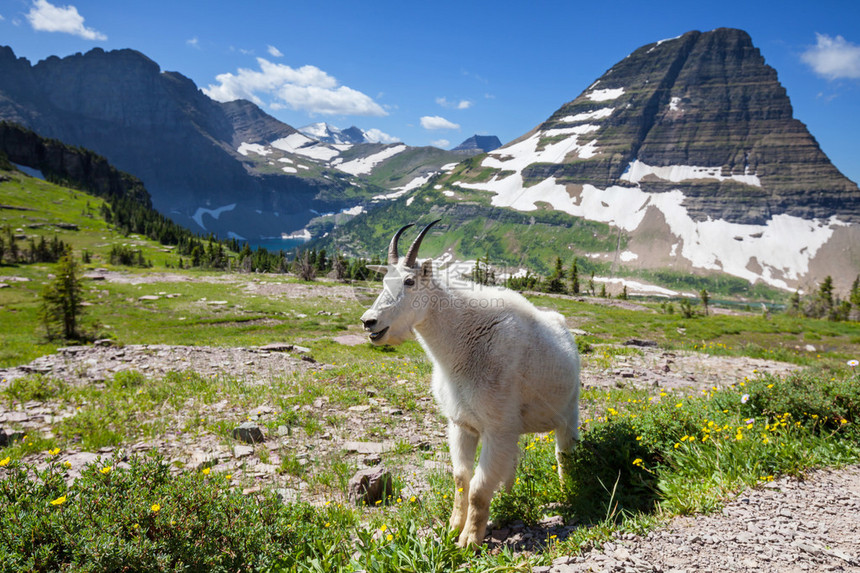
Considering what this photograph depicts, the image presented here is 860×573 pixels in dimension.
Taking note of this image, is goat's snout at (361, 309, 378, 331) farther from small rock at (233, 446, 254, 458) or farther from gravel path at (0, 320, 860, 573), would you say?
small rock at (233, 446, 254, 458)

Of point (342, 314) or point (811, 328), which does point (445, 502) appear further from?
point (811, 328)

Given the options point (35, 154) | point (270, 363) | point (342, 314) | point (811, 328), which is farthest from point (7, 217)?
point (811, 328)

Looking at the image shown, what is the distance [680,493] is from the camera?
4.26 meters

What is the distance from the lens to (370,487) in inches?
220

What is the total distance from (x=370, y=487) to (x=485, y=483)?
6.25ft

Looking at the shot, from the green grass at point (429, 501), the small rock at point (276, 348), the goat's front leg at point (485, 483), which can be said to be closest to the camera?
the green grass at point (429, 501)

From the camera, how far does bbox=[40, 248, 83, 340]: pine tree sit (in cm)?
1919

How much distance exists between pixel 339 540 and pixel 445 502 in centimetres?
160

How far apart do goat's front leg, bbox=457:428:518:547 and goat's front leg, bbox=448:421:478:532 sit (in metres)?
0.21

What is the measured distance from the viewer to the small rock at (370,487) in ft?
18.1

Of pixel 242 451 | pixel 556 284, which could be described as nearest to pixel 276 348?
pixel 242 451

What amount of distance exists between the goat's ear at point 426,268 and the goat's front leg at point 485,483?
228cm

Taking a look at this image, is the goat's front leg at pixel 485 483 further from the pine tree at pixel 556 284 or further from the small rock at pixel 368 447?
the pine tree at pixel 556 284

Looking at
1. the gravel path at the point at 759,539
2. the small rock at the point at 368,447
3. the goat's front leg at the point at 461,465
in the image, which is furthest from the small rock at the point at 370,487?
the gravel path at the point at 759,539
